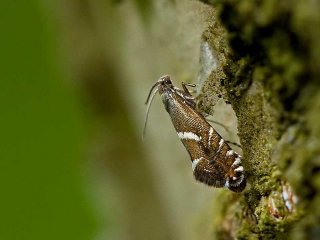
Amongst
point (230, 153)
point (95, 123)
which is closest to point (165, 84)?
point (230, 153)

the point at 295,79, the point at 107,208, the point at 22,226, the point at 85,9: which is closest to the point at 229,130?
the point at 295,79

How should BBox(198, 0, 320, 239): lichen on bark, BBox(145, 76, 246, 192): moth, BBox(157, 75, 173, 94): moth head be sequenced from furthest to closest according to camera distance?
BBox(157, 75, 173, 94): moth head → BBox(145, 76, 246, 192): moth → BBox(198, 0, 320, 239): lichen on bark

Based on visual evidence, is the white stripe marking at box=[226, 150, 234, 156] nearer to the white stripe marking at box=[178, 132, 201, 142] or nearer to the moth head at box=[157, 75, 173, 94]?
the white stripe marking at box=[178, 132, 201, 142]

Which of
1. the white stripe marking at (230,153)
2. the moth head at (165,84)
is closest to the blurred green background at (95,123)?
the moth head at (165,84)

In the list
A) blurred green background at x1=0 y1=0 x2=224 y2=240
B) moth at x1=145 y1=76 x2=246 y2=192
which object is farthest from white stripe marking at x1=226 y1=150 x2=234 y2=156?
blurred green background at x1=0 y1=0 x2=224 y2=240

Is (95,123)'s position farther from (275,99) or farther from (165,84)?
(275,99)

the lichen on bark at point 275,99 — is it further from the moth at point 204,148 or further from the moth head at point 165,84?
the moth head at point 165,84

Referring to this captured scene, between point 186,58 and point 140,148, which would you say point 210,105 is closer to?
point 186,58

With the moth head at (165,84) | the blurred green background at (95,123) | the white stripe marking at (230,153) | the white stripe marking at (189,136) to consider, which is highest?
the blurred green background at (95,123)
